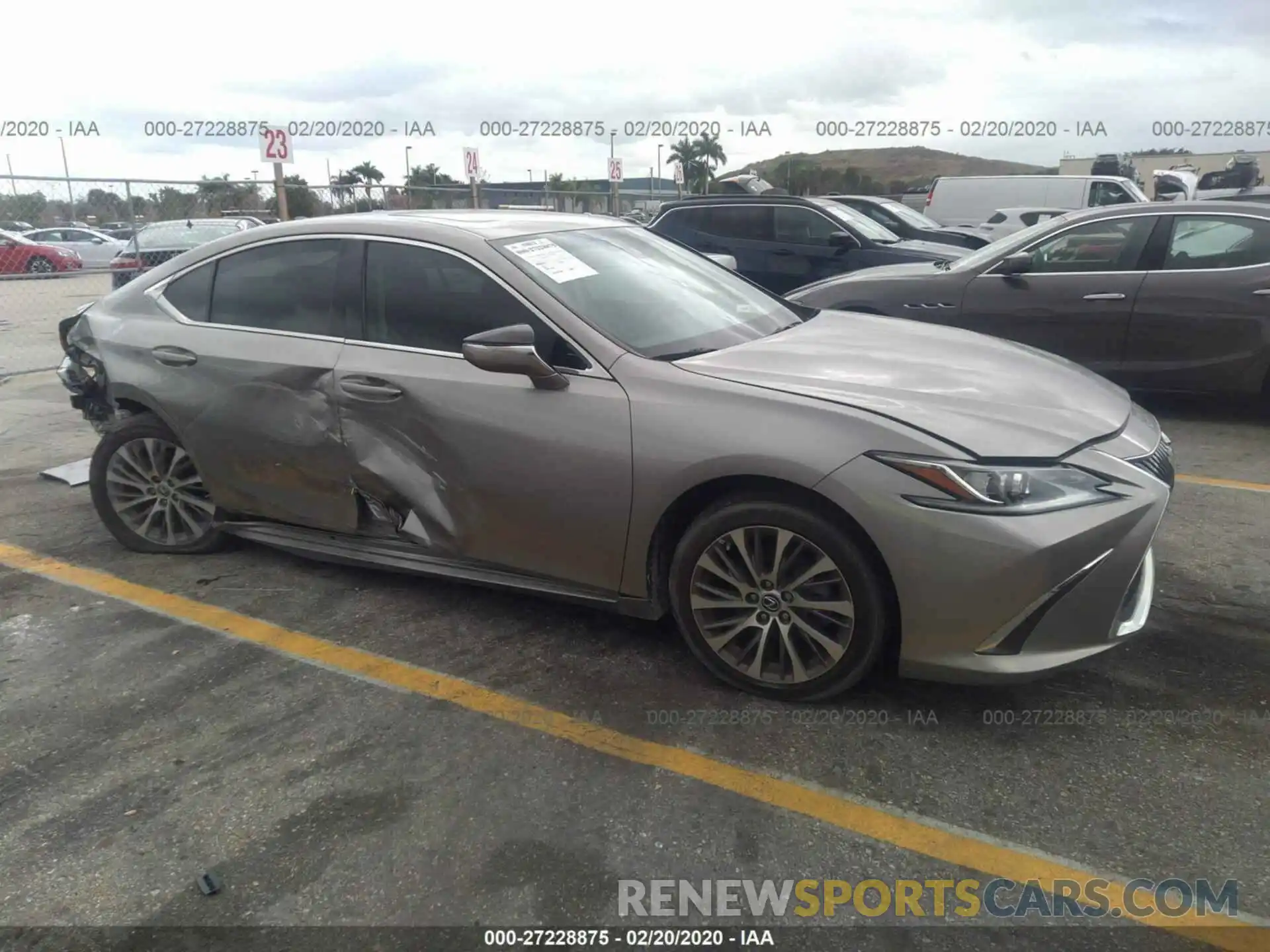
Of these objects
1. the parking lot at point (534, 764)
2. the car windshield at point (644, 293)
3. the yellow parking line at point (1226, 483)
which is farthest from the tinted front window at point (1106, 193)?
the car windshield at point (644, 293)

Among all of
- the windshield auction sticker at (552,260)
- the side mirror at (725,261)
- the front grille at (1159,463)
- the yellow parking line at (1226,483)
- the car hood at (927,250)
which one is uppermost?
the windshield auction sticker at (552,260)

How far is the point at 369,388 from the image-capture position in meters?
3.53

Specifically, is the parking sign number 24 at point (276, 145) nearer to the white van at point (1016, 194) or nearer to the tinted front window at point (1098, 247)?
the tinted front window at point (1098, 247)

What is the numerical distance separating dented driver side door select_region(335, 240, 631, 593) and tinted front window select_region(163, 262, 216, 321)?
0.94 meters

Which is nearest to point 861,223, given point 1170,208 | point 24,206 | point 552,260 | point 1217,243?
point 1170,208

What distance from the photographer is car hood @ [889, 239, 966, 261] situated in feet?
31.1

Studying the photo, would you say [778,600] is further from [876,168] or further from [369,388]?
[876,168]

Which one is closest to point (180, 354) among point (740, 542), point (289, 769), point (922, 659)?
point (289, 769)

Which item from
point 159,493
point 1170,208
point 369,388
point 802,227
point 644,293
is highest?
point 1170,208

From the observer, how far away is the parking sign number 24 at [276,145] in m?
12.7

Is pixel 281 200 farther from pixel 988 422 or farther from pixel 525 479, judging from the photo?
pixel 988 422

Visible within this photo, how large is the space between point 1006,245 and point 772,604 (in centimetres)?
506

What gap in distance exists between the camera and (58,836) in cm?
252

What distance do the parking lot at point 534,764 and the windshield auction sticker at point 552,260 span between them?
1.34 metres
